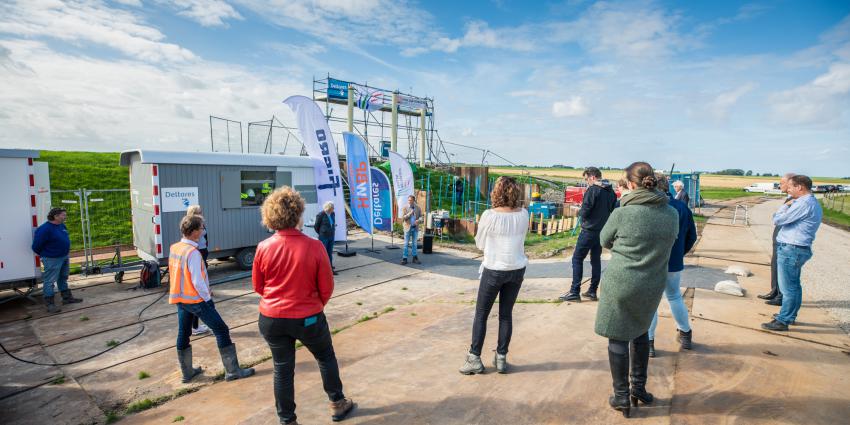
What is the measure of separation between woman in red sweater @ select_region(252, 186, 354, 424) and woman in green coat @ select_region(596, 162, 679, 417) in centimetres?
194

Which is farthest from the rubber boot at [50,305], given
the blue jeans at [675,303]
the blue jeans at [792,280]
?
the blue jeans at [792,280]

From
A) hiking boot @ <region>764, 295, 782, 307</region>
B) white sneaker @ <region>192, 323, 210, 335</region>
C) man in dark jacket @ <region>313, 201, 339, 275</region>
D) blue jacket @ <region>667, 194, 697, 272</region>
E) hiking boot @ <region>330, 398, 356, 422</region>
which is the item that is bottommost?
white sneaker @ <region>192, 323, 210, 335</region>

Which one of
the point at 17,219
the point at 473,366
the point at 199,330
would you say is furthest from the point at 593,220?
the point at 17,219

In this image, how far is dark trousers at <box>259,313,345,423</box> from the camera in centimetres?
282

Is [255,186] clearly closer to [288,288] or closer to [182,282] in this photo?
[182,282]

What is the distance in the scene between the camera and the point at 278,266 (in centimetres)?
283

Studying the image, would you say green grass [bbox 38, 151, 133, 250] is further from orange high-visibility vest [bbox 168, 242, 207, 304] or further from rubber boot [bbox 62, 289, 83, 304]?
orange high-visibility vest [bbox 168, 242, 207, 304]

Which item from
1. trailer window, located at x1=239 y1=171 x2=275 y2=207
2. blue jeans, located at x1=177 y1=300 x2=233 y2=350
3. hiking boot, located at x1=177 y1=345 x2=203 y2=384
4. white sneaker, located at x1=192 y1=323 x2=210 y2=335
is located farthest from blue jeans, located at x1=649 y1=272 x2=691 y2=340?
trailer window, located at x1=239 y1=171 x2=275 y2=207

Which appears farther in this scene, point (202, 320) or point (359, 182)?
point (359, 182)

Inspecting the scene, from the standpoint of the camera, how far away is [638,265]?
2.83m

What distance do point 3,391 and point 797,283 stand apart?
8.40 m

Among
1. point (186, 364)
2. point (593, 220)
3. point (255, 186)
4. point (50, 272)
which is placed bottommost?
point (186, 364)

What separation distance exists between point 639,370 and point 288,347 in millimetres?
2534

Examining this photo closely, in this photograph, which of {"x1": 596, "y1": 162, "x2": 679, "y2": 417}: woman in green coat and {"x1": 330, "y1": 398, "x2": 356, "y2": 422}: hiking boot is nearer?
{"x1": 596, "y1": 162, "x2": 679, "y2": 417}: woman in green coat
